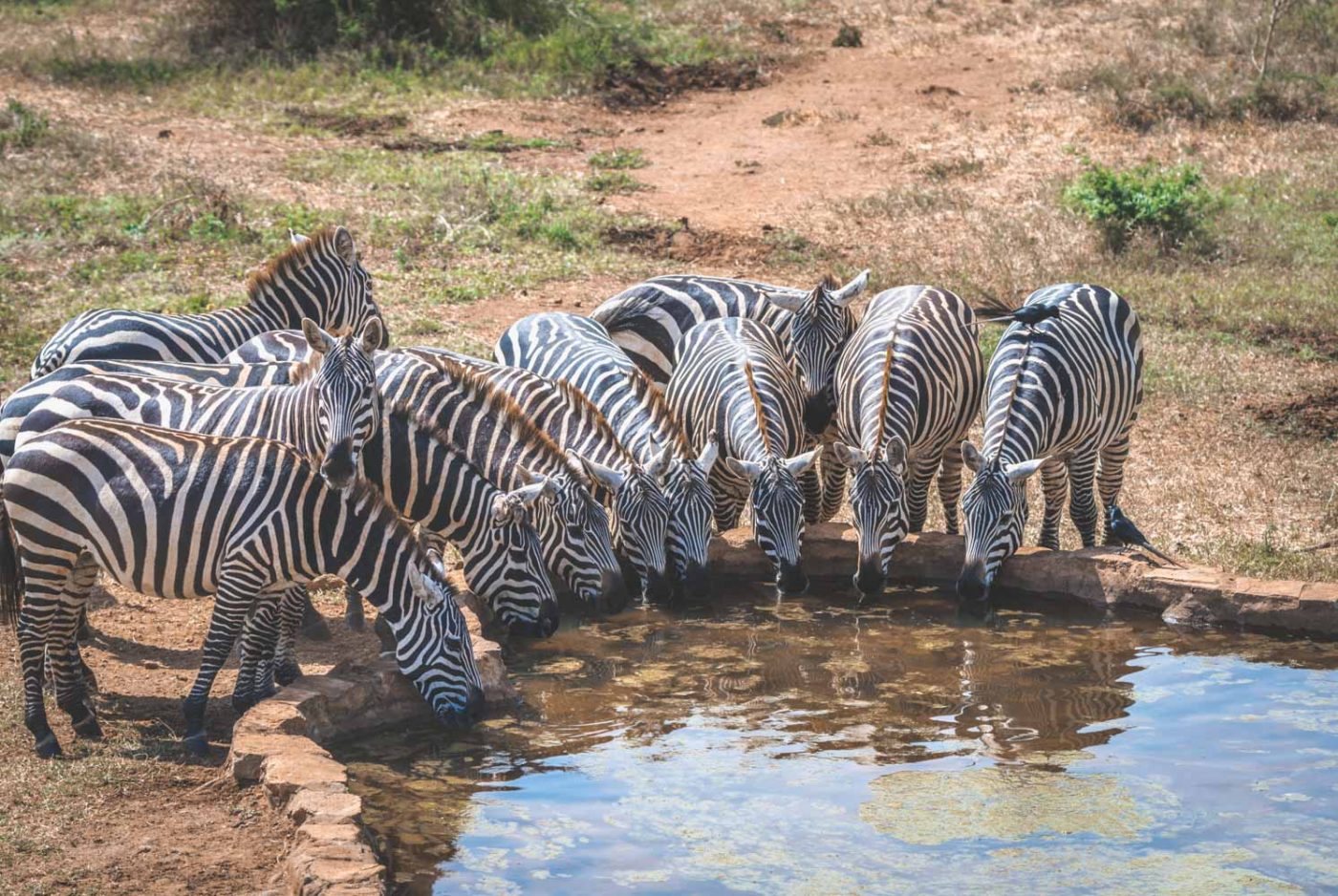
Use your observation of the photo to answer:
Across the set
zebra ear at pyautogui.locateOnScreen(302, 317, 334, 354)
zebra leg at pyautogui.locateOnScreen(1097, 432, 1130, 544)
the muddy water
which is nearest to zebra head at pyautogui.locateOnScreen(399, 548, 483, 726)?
the muddy water

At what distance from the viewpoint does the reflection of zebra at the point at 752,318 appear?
9969 mm

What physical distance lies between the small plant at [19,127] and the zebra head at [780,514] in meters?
11.7

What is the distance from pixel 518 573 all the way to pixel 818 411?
118 inches

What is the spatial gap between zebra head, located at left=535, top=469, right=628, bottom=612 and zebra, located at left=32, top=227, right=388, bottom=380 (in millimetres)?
1686

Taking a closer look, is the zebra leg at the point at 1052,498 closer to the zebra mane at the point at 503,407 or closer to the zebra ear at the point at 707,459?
the zebra ear at the point at 707,459

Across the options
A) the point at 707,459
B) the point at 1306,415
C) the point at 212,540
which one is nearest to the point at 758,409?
the point at 707,459

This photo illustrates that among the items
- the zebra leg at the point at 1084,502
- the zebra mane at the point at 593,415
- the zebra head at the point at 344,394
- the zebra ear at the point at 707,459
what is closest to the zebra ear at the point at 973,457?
the zebra ear at the point at 707,459

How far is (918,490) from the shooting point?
959 centimetres

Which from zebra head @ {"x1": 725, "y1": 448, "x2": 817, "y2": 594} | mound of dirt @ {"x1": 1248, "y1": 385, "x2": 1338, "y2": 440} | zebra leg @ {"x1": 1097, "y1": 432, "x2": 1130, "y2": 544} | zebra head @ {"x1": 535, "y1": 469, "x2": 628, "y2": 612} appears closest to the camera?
zebra head @ {"x1": 535, "y1": 469, "x2": 628, "y2": 612}

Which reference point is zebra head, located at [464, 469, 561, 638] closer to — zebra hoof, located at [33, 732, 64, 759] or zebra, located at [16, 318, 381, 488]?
zebra, located at [16, 318, 381, 488]

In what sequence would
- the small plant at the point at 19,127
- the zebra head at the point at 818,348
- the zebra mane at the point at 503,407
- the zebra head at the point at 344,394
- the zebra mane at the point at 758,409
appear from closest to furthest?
the zebra head at the point at 344,394 → the zebra mane at the point at 503,407 → the zebra mane at the point at 758,409 → the zebra head at the point at 818,348 → the small plant at the point at 19,127

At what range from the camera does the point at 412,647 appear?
21.9 ft

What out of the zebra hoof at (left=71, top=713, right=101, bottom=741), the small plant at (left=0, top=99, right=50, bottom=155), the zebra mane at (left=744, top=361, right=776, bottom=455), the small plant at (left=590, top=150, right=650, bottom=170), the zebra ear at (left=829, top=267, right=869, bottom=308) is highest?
the small plant at (left=0, top=99, right=50, bottom=155)

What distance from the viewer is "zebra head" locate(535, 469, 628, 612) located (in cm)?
788
